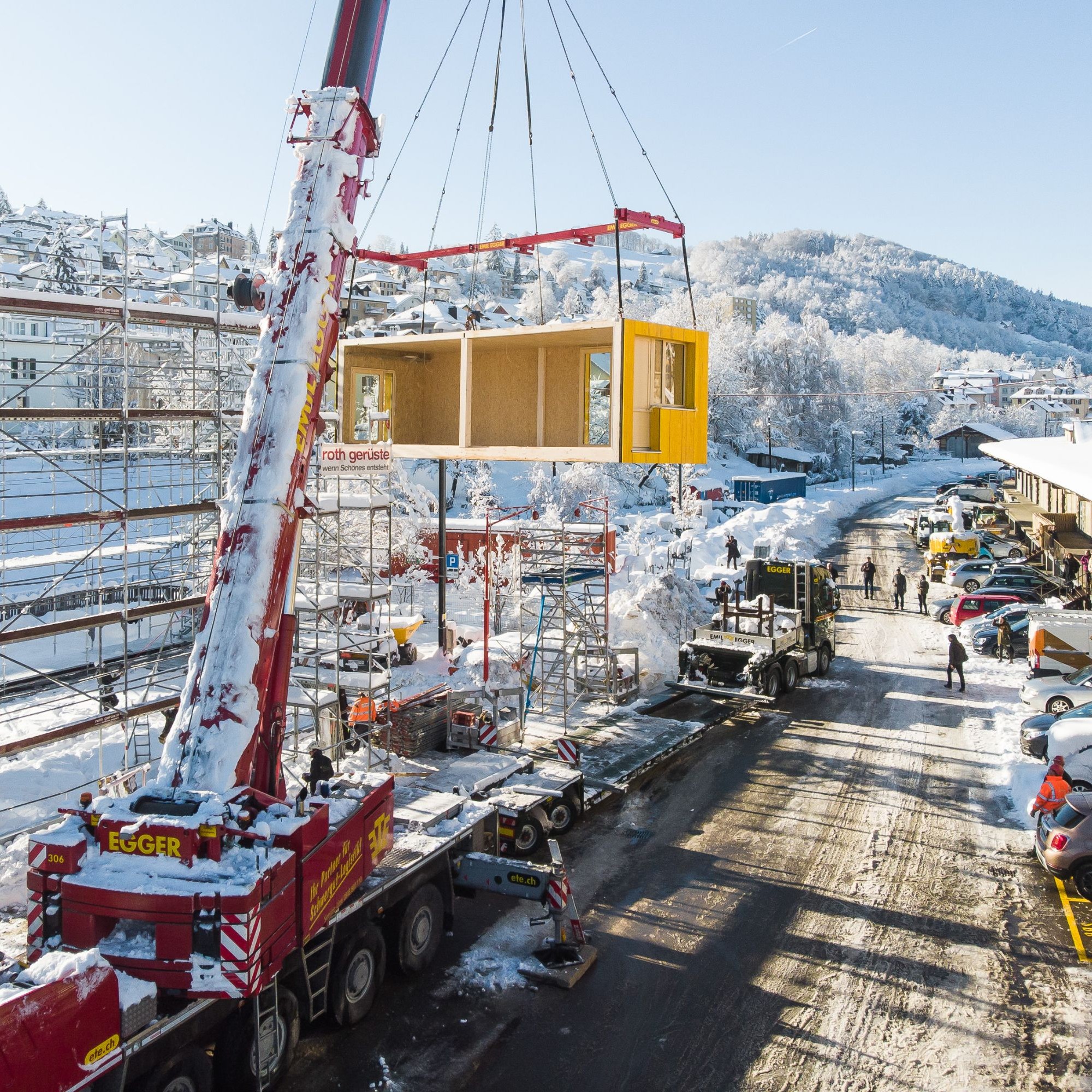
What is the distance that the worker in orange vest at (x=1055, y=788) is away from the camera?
12.5 metres

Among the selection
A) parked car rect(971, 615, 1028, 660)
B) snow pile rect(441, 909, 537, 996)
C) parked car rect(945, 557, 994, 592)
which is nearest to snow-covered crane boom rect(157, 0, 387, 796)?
snow pile rect(441, 909, 537, 996)

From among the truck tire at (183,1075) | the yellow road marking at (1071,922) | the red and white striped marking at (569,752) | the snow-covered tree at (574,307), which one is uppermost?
the snow-covered tree at (574,307)

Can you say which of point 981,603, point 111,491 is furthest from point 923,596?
point 111,491

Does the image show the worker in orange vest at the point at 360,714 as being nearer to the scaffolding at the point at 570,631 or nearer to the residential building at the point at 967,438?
the scaffolding at the point at 570,631

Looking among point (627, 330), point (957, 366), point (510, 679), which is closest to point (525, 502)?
point (510, 679)

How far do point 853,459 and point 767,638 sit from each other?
62839 mm

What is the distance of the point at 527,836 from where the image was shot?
1284cm

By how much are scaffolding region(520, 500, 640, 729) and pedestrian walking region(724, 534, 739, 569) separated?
1770 cm

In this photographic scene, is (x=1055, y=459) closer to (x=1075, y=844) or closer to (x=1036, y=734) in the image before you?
(x=1036, y=734)

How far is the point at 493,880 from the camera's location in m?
10.8

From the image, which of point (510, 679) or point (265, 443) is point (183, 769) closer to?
point (265, 443)

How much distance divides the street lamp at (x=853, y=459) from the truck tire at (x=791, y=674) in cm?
5209

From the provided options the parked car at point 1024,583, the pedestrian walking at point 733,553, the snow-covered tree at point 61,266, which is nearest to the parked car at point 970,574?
the parked car at point 1024,583

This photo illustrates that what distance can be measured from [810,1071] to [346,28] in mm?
11114
